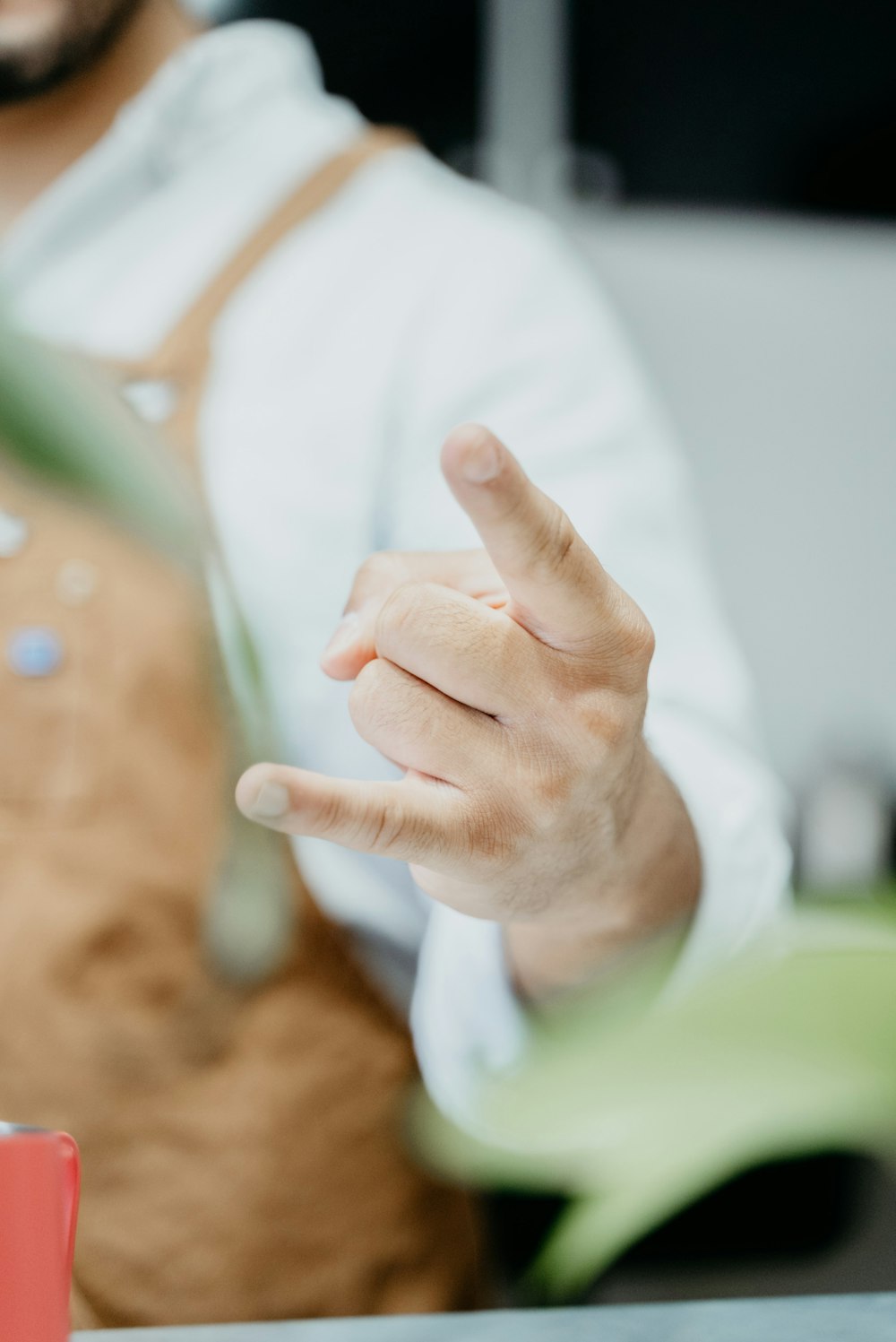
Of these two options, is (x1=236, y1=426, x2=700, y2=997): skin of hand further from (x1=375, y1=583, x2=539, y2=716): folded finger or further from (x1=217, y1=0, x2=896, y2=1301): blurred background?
(x1=217, y1=0, x2=896, y2=1301): blurred background

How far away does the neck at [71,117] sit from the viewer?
0.55 m

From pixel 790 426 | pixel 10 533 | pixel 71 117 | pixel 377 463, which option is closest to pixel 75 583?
pixel 10 533

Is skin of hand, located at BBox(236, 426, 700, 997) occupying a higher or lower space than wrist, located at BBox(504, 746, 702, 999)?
higher

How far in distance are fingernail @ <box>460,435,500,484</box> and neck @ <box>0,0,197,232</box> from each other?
458 millimetres

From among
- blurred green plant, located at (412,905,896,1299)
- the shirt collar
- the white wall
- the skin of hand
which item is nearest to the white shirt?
the shirt collar

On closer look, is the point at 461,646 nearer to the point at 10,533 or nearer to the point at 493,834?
the point at 493,834

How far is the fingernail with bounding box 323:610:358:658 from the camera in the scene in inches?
9.7

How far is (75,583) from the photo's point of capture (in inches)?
18.6

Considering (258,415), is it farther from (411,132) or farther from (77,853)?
(411,132)

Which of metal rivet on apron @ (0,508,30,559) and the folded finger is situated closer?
the folded finger

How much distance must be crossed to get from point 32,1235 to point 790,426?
2.91 ft

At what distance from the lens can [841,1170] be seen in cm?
77

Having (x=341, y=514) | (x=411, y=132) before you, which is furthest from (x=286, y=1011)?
(x=411, y=132)

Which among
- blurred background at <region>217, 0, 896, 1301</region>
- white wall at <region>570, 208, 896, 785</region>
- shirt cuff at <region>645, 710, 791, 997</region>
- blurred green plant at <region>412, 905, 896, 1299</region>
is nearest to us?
blurred green plant at <region>412, 905, 896, 1299</region>
